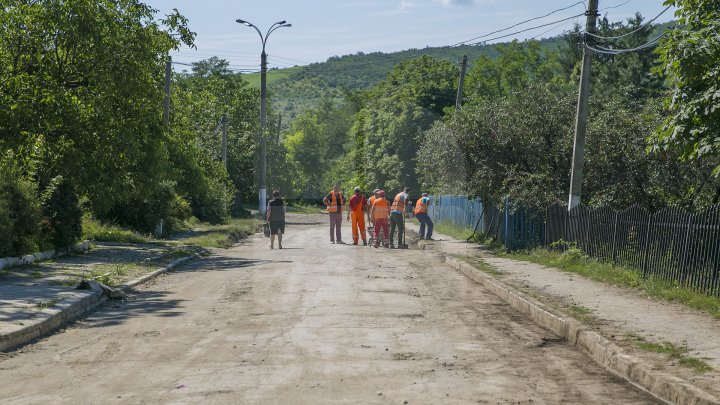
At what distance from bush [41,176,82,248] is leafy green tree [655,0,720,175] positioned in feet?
44.5

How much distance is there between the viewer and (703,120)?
1221 cm

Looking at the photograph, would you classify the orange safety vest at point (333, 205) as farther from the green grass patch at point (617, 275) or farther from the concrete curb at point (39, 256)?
the concrete curb at point (39, 256)

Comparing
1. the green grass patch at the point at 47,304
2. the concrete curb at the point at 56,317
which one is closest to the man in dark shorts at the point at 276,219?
the concrete curb at the point at 56,317

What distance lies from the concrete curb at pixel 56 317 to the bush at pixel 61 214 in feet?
19.6

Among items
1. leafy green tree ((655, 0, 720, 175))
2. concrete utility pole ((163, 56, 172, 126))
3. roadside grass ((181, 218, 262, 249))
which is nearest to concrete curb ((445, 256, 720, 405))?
leafy green tree ((655, 0, 720, 175))

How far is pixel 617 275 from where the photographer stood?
16.6m

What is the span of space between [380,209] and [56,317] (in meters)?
17.8

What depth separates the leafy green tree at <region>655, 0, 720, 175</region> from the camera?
1184 centimetres

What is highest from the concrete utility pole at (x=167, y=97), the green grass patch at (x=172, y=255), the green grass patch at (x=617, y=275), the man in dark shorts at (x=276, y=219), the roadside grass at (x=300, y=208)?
the concrete utility pole at (x=167, y=97)

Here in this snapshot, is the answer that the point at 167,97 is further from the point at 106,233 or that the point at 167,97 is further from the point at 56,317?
the point at 56,317

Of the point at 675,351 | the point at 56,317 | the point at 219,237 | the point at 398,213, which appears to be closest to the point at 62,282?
the point at 56,317

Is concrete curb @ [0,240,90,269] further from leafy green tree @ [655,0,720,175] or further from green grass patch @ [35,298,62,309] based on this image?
leafy green tree @ [655,0,720,175]

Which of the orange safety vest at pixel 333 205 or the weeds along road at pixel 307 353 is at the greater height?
the weeds along road at pixel 307 353

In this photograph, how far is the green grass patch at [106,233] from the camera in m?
27.3
